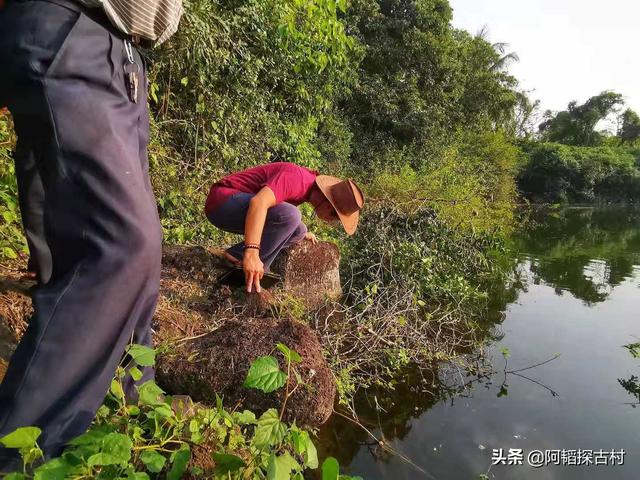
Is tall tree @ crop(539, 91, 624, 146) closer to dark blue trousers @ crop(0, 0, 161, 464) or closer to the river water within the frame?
the river water

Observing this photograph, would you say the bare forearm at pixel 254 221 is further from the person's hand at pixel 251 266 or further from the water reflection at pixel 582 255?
the water reflection at pixel 582 255

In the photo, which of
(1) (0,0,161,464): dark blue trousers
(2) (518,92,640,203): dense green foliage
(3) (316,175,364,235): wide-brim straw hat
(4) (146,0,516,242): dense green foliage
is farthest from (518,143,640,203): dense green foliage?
(1) (0,0,161,464): dark blue trousers

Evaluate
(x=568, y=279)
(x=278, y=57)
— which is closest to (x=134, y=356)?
(x=278, y=57)

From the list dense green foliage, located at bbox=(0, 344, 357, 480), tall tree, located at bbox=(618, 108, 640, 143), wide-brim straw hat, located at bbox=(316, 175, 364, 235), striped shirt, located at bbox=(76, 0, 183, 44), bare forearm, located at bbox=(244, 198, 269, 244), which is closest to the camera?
dense green foliage, located at bbox=(0, 344, 357, 480)

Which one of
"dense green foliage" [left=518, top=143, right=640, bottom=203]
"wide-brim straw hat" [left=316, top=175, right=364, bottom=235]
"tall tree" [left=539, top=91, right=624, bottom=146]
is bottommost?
"wide-brim straw hat" [left=316, top=175, right=364, bottom=235]

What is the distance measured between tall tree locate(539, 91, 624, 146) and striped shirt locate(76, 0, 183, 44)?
4020 cm

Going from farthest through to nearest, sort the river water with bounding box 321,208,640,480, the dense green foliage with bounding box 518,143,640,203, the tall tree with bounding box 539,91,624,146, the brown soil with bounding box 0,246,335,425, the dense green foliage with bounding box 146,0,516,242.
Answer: the tall tree with bounding box 539,91,624,146, the dense green foliage with bounding box 518,143,640,203, the dense green foliage with bounding box 146,0,516,242, the river water with bounding box 321,208,640,480, the brown soil with bounding box 0,246,335,425

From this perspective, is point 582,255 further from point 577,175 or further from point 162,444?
point 577,175

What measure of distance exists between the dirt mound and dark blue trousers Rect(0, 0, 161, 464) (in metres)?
0.97

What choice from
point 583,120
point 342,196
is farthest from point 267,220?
point 583,120

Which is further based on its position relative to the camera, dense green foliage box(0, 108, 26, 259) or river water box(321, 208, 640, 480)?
river water box(321, 208, 640, 480)

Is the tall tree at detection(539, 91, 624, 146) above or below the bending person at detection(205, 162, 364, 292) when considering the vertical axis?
above

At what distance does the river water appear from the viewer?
8.82 ft

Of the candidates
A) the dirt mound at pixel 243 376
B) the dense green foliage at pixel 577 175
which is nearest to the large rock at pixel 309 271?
the dirt mound at pixel 243 376
